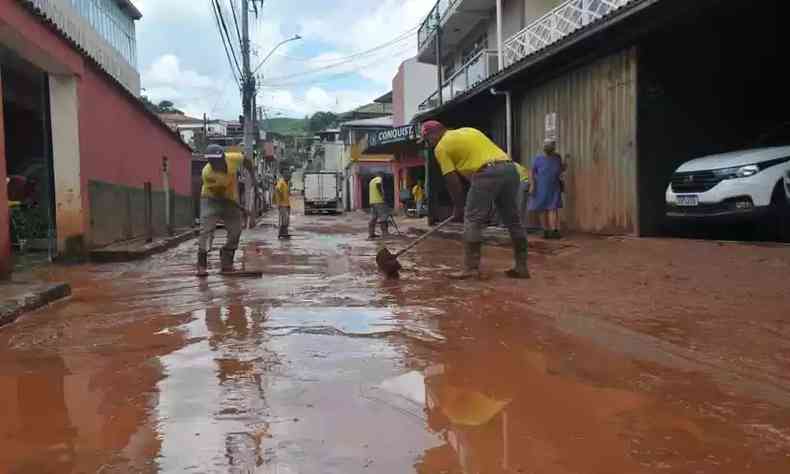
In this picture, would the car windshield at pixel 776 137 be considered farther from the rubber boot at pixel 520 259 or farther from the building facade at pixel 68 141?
the building facade at pixel 68 141

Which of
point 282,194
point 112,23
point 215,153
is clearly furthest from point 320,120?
point 215,153

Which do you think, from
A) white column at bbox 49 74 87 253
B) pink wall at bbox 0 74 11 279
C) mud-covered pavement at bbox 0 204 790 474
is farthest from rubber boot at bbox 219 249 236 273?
white column at bbox 49 74 87 253

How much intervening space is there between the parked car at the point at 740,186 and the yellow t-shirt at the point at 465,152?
2739mm

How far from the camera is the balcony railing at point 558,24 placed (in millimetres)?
12883

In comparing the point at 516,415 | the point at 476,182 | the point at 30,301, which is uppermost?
the point at 476,182

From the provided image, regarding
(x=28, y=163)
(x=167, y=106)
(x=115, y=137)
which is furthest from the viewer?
(x=167, y=106)

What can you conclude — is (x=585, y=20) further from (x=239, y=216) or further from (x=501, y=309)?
(x=501, y=309)

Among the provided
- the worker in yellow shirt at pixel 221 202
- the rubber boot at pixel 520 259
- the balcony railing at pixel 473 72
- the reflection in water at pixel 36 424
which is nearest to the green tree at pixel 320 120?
the balcony railing at pixel 473 72

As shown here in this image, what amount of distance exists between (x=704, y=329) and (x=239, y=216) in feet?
17.1

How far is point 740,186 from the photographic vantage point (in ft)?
23.5

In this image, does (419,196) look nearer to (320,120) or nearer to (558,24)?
(558,24)

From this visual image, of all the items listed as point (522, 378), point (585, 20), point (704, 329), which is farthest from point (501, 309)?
point (585, 20)

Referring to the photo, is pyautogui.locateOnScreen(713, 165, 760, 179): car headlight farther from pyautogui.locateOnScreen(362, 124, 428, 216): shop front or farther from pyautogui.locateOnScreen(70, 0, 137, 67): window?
pyautogui.locateOnScreen(70, 0, 137, 67): window

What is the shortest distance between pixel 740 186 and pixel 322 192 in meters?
35.6
